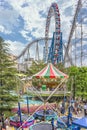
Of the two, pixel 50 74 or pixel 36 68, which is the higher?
pixel 36 68

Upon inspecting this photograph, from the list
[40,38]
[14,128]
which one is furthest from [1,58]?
[40,38]

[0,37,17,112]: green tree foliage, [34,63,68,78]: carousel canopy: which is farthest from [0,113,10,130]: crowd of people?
[34,63,68,78]: carousel canopy

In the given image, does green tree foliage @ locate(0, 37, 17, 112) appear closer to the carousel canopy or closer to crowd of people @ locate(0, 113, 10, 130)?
crowd of people @ locate(0, 113, 10, 130)

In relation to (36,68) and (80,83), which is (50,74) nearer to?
(80,83)

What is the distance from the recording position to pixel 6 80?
58.4ft

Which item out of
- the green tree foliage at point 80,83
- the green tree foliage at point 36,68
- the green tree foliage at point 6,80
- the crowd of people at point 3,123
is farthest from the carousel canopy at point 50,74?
the green tree foliage at point 36,68

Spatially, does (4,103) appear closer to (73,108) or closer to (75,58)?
(73,108)

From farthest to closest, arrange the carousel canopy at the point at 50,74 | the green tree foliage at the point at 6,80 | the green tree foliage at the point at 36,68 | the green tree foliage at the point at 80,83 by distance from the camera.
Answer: the green tree foliage at the point at 36,68, the green tree foliage at the point at 80,83, the carousel canopy at the point at 50,74, the green tree foliage at the point at 6,80

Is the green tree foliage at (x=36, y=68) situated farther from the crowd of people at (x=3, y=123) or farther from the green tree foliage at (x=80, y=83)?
the crowd of people at (x=3, y=123)

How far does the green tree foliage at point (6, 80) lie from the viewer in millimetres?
17812

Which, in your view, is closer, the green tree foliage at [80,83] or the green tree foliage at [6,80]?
the green tree foliage at [6,80]

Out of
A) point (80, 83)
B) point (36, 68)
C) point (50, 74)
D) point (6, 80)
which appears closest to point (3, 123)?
point (6, 80)

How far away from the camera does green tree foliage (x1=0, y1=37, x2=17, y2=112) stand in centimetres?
1781

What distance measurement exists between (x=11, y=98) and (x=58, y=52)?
1456 inches
